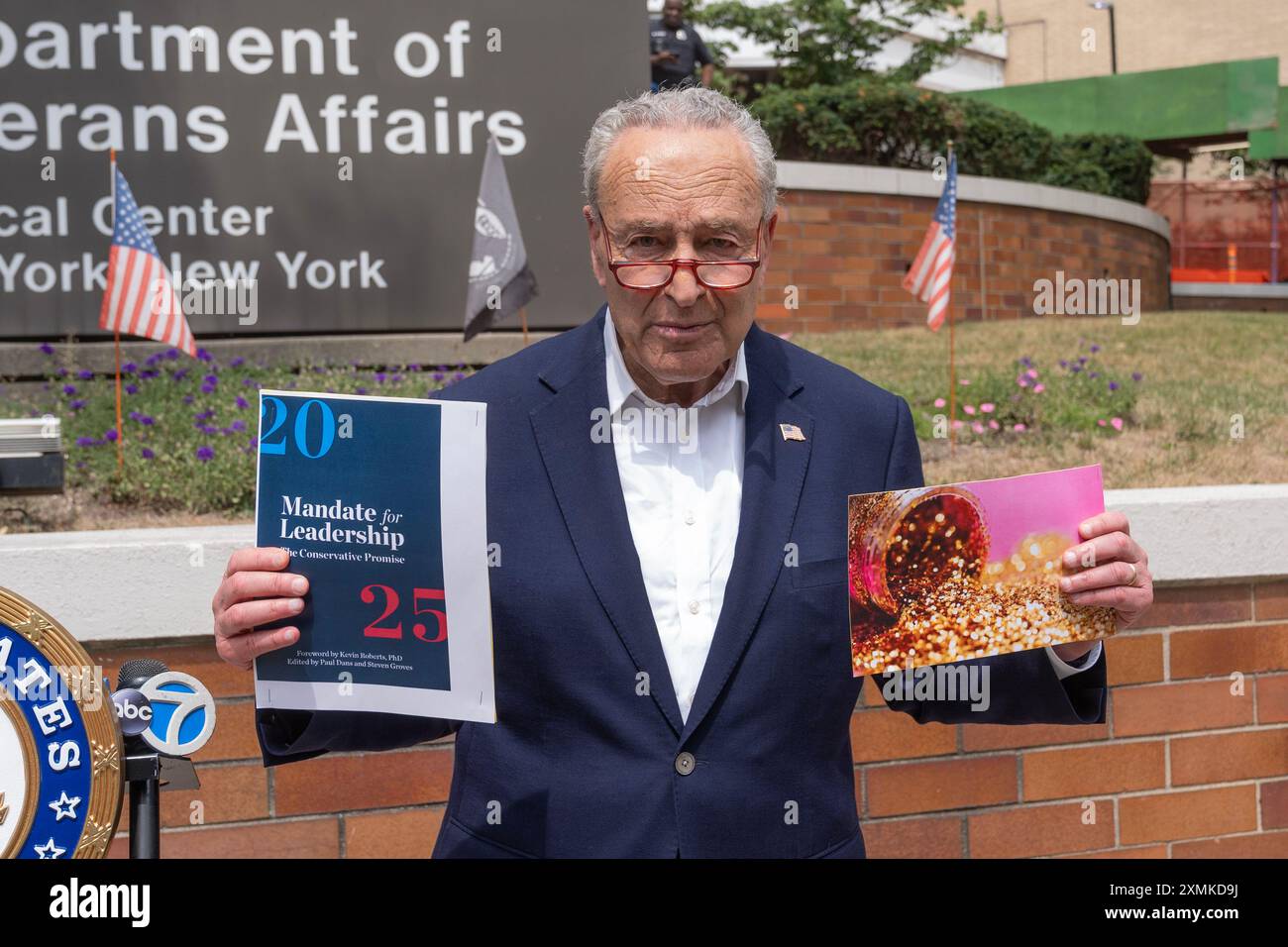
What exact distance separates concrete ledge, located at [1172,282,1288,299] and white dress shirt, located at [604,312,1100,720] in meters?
18.7

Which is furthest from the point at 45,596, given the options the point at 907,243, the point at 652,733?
the point at 907,243

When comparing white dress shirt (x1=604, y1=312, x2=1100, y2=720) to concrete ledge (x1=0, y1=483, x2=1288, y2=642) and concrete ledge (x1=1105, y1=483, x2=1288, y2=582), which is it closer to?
concrete ledge (x1=0, y1=483, x2=1288, y2=642)

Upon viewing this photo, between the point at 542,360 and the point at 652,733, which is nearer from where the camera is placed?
the point at 652,733

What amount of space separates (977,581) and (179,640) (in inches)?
83.4

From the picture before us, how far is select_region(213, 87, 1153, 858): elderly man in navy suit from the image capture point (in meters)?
2.21

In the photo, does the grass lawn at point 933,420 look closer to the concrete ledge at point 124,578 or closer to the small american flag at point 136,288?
the small american flag at point 136,288

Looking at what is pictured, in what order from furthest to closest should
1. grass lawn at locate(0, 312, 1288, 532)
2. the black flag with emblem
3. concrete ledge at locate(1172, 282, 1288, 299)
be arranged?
1. concrete ledge at locate(1172, 282, 1288, 299)
2. the black flag with emblem
3. grass lawn at locate(0, 312, 1288, 532)

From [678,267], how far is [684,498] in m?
0.41

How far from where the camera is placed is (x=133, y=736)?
2221 millimetres

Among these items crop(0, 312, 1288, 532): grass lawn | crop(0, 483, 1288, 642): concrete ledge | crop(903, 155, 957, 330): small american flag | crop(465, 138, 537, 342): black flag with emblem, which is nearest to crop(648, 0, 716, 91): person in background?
crop(0, 312, 1288, 532): grass lawn

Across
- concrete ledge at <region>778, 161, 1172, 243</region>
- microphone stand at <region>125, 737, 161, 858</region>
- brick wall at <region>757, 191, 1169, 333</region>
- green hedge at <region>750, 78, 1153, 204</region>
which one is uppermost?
green hedge at <region>750, 78, 1153, 204</region>

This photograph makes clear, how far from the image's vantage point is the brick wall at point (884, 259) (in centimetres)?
1173

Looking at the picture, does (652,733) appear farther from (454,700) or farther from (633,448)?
(633,448)

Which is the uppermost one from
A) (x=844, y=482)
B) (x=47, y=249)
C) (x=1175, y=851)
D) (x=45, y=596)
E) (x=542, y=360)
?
(x=47, y=249)
